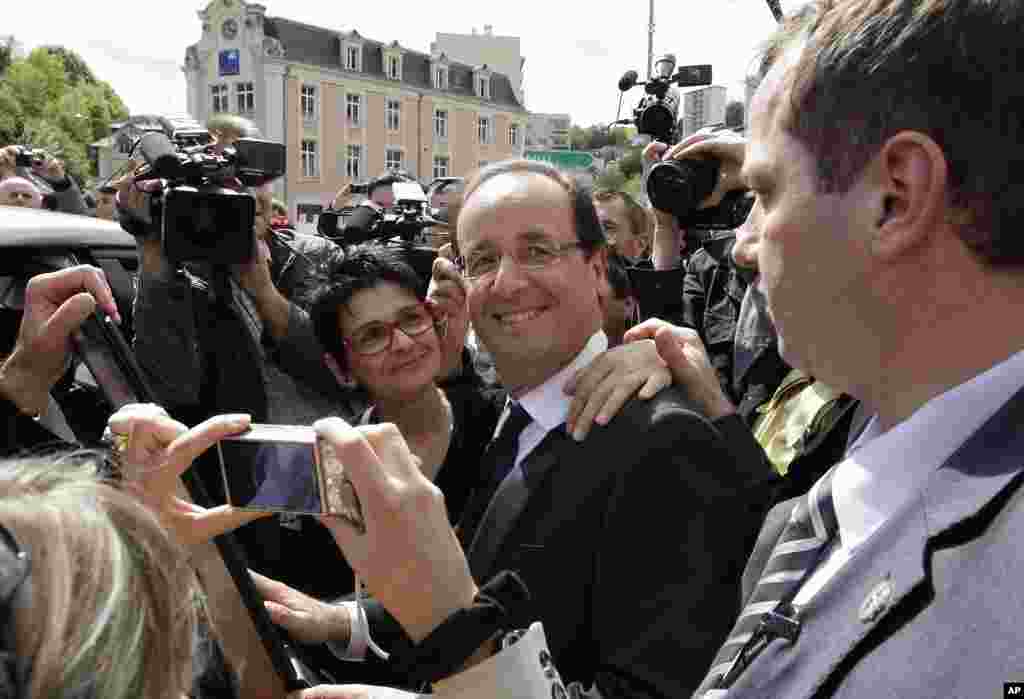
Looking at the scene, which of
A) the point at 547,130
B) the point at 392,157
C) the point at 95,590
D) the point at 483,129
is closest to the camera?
the point at 95,590

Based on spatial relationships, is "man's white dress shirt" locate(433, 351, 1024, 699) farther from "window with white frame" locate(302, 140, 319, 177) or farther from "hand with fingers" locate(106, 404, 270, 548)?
"window with white frame" locate(302, 140, 319, 177)

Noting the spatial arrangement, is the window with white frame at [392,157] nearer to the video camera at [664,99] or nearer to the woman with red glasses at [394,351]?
the video camera at [664,99]

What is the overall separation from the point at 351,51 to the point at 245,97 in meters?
6.69

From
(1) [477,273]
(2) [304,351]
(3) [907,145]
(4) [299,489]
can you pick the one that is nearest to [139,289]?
(2) [304,351]

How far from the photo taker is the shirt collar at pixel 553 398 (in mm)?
1918

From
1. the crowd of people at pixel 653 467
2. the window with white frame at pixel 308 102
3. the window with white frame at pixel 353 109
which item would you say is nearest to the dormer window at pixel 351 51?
the window with white frame at pixel 353 109

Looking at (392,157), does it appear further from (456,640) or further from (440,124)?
Result: (456,640)

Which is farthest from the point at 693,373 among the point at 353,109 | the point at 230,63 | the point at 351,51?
the point at 351,51

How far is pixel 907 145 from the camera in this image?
39.6 inches

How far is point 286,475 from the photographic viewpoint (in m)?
1.28

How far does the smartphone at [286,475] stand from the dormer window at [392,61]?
169 feet

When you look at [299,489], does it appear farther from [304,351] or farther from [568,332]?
[304,351]

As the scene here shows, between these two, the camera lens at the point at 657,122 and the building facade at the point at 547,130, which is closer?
the camera lens at the point at 657,122

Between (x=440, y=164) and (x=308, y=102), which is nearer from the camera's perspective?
(x=308, y=102)
